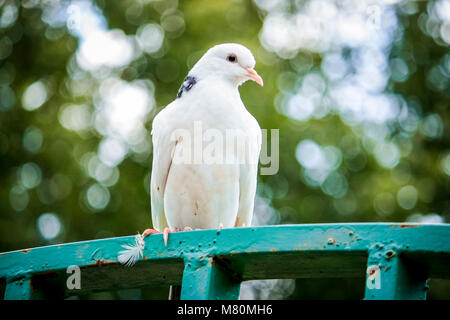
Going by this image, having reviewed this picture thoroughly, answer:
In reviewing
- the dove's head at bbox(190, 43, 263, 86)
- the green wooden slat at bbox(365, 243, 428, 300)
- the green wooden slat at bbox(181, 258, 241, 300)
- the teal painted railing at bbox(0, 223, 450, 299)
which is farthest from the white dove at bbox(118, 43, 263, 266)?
the green wooden slat at bbox(365, 243, 428, 300)

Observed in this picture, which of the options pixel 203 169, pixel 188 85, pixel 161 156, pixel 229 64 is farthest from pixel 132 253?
pixel 229 64

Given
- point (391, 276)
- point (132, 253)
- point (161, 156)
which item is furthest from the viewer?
point (161, 156)

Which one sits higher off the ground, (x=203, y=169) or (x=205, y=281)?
(x=203, y=169)

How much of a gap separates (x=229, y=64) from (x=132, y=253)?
2703mm

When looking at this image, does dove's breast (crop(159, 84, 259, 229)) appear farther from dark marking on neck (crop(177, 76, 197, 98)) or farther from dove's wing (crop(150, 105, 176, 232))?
dark marking on neck (crop(177, 76, 197, 98))

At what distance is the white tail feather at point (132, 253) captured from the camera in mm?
2992

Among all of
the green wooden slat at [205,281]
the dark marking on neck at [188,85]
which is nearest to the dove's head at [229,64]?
the dark marking on neck at [188,85]

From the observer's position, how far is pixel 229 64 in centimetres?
540

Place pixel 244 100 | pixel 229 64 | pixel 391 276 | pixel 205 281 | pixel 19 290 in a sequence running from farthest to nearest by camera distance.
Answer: pixel 244 100 → pixel 229 64 → pixel 19 290 → pixel 205 281 → pixel 391 276

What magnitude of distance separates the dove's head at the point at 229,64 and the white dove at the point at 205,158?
0.52 ft

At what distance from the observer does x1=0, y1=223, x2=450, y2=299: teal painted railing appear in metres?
2.52

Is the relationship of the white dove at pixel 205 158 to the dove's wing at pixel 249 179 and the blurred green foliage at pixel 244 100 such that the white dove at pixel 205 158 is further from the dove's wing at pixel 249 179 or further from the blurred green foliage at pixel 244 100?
the blurred green foliage at pixel 244 100

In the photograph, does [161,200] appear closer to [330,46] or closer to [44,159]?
[44,159]

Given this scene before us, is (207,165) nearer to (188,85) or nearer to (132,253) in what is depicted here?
(188,85)
